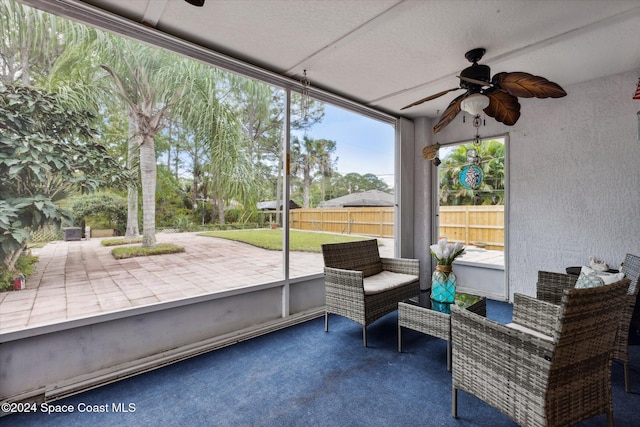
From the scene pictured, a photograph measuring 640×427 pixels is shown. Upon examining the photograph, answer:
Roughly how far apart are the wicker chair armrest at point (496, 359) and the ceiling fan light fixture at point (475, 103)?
59.7 inches

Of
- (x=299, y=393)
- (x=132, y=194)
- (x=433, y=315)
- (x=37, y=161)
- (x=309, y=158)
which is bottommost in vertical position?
(x=299, y=393)

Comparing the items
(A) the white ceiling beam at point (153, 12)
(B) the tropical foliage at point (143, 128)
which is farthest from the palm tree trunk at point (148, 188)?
(A) the white ceiling beam at point (153, 12)

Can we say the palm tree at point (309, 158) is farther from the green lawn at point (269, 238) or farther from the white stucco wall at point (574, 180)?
the white stucco wall at point (574, 180)

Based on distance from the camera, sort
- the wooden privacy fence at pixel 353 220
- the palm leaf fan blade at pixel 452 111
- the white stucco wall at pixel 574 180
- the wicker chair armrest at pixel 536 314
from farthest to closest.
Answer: the wooden privacy fence at pixel 353 220 < the white stucco wall at pixel 574 180 < the palm leaf fan blade at pixel 452 111 < the wicker chair armrest at pixel 536 314

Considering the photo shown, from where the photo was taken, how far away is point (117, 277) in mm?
2301

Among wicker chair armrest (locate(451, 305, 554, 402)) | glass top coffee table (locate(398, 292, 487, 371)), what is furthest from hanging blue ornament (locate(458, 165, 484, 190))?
wicker chair armrest (locate(451, 305, 554, 402))

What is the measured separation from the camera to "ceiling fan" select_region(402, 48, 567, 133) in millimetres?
1943

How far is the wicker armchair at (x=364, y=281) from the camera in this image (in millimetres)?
2621

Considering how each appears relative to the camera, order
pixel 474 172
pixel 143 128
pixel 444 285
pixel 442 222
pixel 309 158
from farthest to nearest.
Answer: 1. pixel 442 222
2. pixel 474 172
3. pixel 309 158
4. pixel 444 285
5. pixel 143 128

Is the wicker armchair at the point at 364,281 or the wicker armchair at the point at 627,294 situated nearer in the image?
the wicker armchair at the point at 627,294

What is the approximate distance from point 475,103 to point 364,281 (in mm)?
1848

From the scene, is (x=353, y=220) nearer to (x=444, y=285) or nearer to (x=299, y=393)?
(x=444, y=285)

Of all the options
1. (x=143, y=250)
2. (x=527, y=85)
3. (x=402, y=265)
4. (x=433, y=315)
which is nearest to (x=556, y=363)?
(x=433, y=315)

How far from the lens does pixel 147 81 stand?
240 cm
